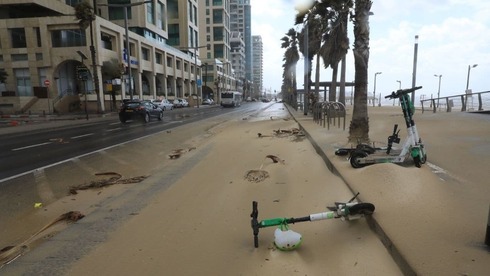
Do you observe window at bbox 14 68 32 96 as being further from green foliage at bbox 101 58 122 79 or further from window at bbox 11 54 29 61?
green foliage at bbox 101 58 122 79

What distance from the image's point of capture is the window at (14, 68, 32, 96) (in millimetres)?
40406

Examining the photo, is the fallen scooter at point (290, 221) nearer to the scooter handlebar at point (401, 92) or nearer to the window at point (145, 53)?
the scooter handlebar at point (401, 92)

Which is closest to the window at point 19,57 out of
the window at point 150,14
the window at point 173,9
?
the window at point 150,14

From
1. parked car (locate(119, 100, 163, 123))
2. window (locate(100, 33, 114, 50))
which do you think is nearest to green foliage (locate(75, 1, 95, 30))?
window (locate(100, 33, 114, 50))

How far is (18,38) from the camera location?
40406mm

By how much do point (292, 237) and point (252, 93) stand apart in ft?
605

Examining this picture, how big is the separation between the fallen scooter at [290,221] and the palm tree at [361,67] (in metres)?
5.36

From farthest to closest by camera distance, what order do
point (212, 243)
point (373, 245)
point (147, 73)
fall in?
1. point (147, 73)
2. point (212, 243)
3. point (373, 245)

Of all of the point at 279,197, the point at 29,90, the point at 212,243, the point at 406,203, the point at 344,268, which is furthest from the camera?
the point at 29,90

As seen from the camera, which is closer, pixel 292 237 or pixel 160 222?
pixel 292 237

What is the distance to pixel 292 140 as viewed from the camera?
40.1 ft

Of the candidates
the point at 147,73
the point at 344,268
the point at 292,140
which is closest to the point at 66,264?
the point at 344,268

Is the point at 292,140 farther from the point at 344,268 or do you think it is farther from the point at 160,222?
the point at 344,268

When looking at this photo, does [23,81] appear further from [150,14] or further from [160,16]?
[160,16]
